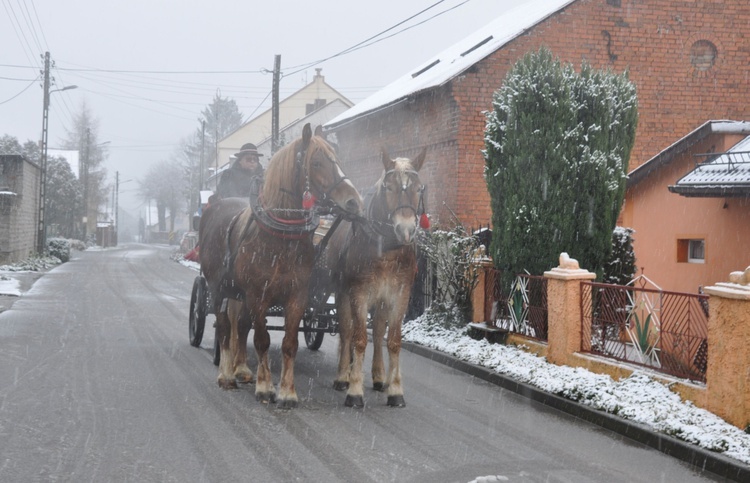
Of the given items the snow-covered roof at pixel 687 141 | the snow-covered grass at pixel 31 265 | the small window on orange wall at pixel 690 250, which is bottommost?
the snow-covered grass at pixel 31 265

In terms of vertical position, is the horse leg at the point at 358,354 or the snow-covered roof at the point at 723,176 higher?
the snow-covered roof at the point at 723,176

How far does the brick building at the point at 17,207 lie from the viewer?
2895 cm

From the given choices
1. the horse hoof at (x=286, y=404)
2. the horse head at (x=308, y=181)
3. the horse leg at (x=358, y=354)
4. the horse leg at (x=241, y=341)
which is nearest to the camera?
the horse head at (x=308, y=181)

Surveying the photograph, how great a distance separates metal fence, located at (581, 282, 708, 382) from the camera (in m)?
7.16

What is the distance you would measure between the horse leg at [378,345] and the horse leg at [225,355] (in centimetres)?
145

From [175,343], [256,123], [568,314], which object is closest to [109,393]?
[175,343]

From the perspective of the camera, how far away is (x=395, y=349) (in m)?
7.47

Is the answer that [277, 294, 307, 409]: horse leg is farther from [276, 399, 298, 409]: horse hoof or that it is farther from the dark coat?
the dark coat

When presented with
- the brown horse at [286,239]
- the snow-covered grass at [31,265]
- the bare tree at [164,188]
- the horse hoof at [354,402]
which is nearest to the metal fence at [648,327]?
the horse hoof at [354,402]

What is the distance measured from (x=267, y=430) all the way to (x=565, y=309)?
12.9ft

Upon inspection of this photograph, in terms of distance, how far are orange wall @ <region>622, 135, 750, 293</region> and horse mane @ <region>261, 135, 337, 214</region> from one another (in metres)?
6.29

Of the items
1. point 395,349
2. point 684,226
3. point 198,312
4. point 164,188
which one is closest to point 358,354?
point 395,349

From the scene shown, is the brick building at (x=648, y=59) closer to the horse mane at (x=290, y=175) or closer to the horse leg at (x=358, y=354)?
the horse leg at (x=358, y=354)

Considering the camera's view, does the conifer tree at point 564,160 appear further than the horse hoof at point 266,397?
Yes
